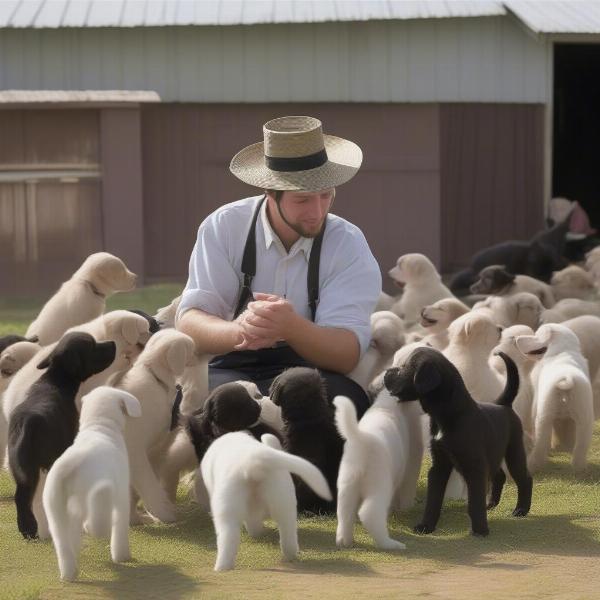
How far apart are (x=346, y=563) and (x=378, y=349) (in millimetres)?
2368

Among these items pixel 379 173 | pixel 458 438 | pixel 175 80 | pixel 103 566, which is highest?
pixel 175 80

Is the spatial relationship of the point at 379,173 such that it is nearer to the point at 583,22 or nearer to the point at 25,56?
the point at 583,22

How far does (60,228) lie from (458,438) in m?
10.7

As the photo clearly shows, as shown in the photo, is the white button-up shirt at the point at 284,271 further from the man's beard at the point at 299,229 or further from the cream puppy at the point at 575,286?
the cream puppy at the point at 575,286

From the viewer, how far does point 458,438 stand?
5.45 m

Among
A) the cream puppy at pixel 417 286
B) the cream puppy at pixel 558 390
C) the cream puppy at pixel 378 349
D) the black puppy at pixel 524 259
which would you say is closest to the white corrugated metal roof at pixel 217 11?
the black puppy at pixel 524 259

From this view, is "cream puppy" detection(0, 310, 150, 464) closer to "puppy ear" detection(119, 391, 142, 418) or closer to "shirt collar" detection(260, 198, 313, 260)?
"shirt collar" detection(260, 198, 313, 260)

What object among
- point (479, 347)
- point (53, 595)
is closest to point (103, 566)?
point (53, 595)

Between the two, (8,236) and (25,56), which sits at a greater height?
(25,56)

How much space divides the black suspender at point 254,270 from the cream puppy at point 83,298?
2.06 metres

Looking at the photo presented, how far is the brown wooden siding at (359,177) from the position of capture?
15961 millimetres

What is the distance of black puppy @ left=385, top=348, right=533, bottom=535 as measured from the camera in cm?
543

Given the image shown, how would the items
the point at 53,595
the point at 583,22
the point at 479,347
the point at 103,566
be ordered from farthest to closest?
1. the point at 583,22
2. the point at 479,347
3. the point at 103,566
4. the point at 53,595

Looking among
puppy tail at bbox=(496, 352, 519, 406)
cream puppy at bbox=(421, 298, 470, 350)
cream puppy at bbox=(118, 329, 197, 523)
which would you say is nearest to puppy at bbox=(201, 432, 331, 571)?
cream puppy at bbox=(118, 329, 197, 523)
